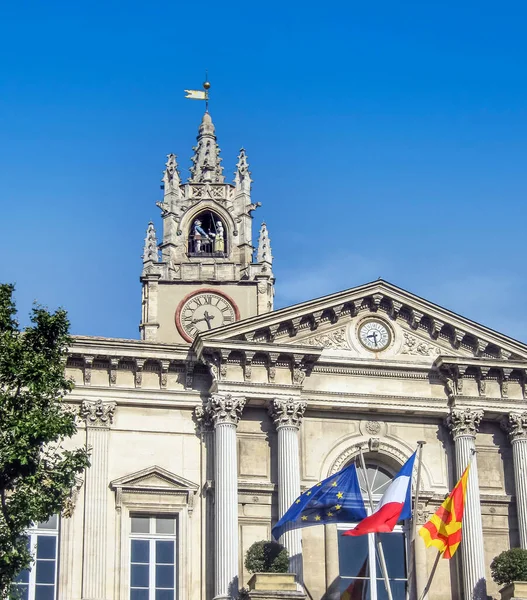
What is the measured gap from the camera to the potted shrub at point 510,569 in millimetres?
39344

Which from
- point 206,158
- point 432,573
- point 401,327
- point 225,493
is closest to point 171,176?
point 206,158

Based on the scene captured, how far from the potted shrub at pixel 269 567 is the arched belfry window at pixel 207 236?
26.7 meters

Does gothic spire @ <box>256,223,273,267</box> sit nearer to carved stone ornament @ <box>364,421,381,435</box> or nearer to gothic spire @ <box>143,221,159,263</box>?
gothic spire @ <box>143,221,159,263</box>

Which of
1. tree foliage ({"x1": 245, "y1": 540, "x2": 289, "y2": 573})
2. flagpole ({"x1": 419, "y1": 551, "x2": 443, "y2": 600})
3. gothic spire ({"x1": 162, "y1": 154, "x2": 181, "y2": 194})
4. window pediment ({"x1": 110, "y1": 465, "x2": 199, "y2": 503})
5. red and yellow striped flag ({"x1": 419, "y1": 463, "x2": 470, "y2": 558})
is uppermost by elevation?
gothic spire ({"x1": 162, "y1": 154, "x2": 181, "y2": 194})

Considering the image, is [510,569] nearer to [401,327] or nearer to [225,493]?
[225,493]

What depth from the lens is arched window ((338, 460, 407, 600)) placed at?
134 feet

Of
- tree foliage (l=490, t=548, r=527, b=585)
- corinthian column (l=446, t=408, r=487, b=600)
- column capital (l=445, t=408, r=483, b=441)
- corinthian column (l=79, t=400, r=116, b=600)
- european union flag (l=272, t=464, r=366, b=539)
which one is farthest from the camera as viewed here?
column capital (l=445, t=408, r=483, b=441)

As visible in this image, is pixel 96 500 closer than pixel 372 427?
Yes

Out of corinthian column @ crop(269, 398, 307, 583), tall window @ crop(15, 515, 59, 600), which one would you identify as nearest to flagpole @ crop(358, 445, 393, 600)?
corinthian column @ crop(269, 398, 307, 583)

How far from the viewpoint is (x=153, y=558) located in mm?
40156

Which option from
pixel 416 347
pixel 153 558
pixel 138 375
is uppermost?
pixel 416 347

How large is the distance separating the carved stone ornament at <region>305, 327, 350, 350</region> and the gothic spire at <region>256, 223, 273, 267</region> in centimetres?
2225

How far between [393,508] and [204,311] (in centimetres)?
2632

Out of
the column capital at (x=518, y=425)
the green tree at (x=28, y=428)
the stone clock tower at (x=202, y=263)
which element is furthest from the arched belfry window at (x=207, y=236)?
the green tree at (x=28, y=428)
